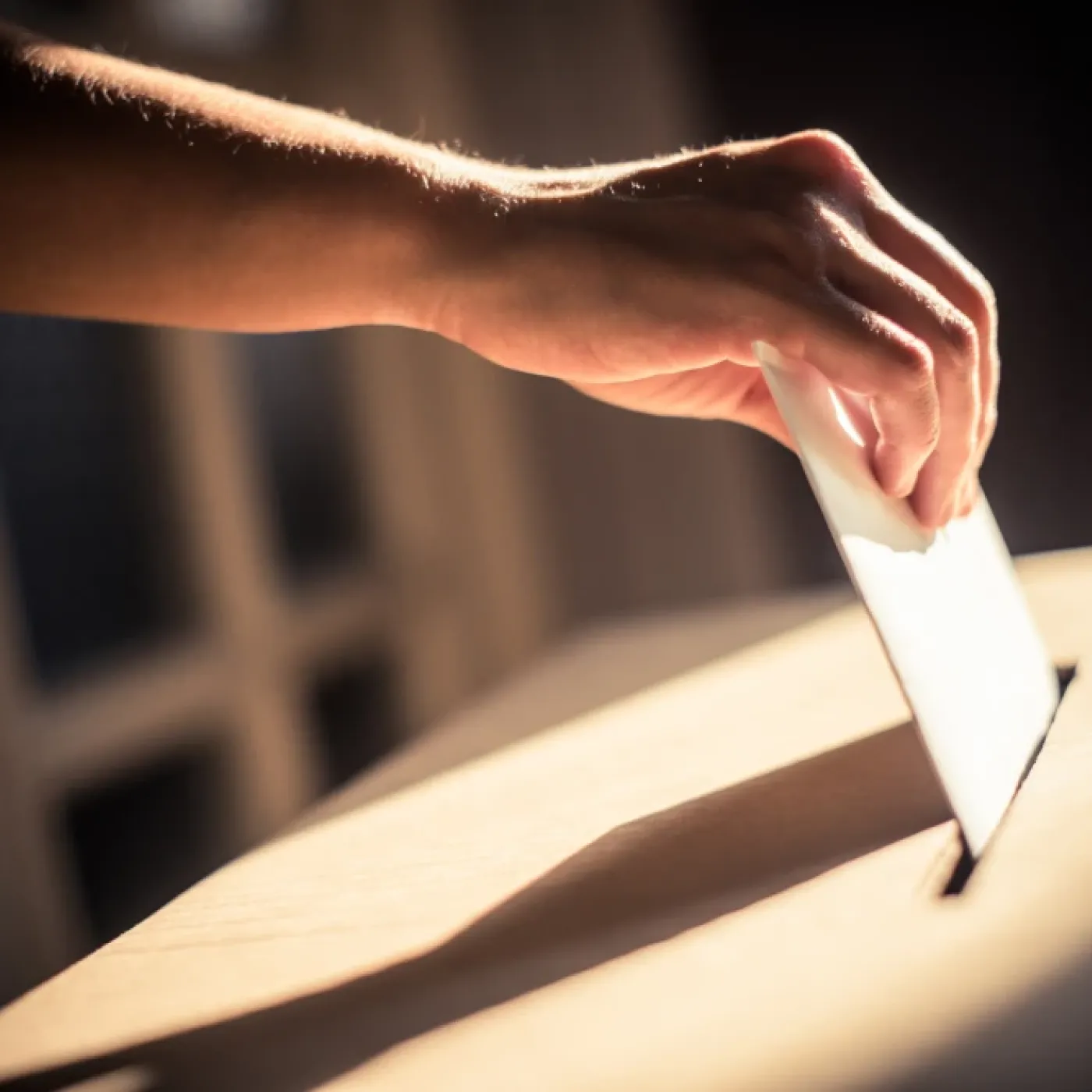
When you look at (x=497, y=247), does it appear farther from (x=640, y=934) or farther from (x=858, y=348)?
(x=640, y=934)

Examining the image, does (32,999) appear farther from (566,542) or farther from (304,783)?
(566,542)

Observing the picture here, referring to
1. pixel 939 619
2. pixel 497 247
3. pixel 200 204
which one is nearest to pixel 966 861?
pixel 939 619

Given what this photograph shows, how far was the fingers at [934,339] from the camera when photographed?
0.61 meters

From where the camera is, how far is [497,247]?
26.5 inches

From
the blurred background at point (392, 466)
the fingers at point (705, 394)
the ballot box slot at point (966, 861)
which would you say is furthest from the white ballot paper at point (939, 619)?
the blurred background at point (392, 466)

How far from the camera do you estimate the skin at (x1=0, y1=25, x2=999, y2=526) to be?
60 centimetres

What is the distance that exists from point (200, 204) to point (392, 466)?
1.75 meters

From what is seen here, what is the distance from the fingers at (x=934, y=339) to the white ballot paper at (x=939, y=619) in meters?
0.03

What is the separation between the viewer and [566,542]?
103 inches

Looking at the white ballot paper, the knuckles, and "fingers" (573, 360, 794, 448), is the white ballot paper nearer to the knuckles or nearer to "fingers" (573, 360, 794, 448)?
the knuckles

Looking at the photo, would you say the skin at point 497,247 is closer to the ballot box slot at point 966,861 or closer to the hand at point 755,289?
the hand at point 755,289

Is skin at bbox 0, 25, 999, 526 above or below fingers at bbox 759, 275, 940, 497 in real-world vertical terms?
above

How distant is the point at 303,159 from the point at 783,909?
454 millimetres

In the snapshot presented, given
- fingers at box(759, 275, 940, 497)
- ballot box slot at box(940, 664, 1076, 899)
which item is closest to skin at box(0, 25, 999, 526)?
fingers at box(759, 275, 940, 497)
